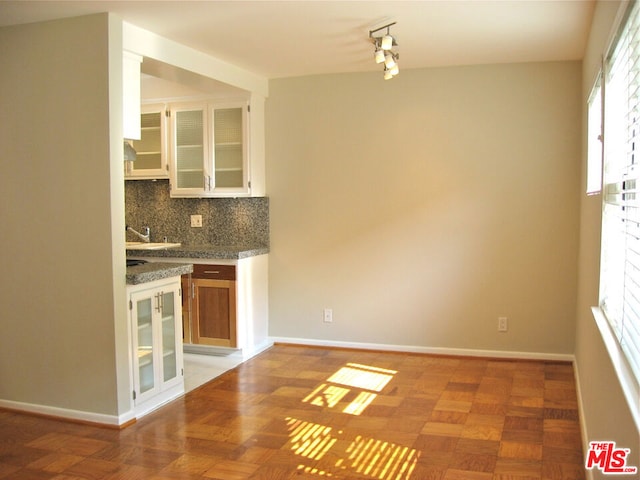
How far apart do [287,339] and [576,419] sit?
2.57 metres

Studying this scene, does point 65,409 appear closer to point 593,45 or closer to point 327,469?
point 327,469

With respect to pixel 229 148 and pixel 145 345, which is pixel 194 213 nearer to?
pixel 229 148

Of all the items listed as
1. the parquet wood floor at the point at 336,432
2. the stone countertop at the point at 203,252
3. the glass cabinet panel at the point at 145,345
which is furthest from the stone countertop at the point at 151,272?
the parquet wood floor at the point at 336,432

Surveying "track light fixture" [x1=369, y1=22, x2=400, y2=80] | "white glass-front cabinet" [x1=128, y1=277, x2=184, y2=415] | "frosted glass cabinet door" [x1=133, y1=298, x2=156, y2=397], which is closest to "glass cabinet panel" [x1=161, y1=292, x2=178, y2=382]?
"white glass-front cabinet" [x1=128, y1=277, x2=184, y2=415]

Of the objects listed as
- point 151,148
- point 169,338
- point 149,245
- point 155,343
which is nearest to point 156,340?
point 155,343

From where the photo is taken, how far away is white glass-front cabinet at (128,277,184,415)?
3578 mm

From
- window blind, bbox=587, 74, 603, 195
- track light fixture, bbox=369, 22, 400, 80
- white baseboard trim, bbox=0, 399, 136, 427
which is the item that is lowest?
white baseboard trim, bbox=0, 399, 136, 427

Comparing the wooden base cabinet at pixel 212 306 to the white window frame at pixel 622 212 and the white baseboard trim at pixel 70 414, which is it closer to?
the white baseboard trim at pixel 70 414

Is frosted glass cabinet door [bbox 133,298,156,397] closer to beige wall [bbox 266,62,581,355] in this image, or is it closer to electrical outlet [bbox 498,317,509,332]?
beige wall [bbox 266,62,581,355]

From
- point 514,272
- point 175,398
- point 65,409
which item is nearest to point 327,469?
point 175,398

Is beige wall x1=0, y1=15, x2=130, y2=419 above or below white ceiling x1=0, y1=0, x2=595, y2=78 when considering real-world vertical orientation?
below

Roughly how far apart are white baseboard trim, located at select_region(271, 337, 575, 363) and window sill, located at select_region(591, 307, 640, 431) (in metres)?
2.24

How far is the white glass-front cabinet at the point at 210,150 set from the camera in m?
5.11

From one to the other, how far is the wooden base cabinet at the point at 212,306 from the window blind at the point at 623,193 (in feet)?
9.52
